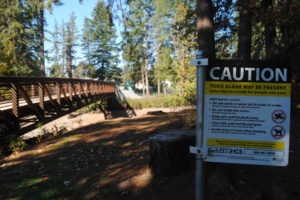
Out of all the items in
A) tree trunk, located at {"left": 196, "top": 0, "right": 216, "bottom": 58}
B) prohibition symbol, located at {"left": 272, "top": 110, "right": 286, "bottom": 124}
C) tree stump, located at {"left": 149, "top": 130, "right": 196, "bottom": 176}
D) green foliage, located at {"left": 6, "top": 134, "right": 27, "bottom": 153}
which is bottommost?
green foliage, located at {"left": 6, "top": 134, "right": 27, "bottom": 153}

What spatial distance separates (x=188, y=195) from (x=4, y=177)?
172 inches

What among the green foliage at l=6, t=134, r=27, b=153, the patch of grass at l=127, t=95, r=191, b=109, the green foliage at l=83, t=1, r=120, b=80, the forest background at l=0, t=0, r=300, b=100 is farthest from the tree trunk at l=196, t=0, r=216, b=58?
the green foliage at l=83, t=1, r=120, b=80

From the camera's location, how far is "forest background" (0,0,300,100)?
4.89m

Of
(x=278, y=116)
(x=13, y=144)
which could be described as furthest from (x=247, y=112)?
(x=13, y=144)

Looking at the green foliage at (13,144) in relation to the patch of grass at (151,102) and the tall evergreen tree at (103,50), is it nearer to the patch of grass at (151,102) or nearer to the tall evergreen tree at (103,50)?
the patch of grass at (151,102)

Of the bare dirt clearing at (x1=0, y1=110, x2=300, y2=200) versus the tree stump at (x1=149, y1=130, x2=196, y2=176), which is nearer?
the bare dirt clearing at (x1=0, y1=110, x2=300, y2=200)

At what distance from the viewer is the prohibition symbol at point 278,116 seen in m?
1.83

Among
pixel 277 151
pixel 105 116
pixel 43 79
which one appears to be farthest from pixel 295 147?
pixel 105 116

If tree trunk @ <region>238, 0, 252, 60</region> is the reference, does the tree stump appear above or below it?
below

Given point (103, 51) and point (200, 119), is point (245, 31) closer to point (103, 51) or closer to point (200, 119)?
point (200, 119)

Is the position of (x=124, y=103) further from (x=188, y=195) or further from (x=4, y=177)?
(x=188, y=195)

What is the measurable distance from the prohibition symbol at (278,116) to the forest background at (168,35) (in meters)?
2.30

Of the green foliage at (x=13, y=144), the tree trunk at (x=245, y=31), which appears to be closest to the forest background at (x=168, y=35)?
the tree trunk at (x=245, y=31)

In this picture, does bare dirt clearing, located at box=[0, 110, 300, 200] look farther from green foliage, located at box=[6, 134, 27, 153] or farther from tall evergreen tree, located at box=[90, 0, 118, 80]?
tall evergreen tree, located at box=[90, 0, 118, 80]
